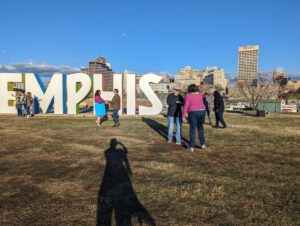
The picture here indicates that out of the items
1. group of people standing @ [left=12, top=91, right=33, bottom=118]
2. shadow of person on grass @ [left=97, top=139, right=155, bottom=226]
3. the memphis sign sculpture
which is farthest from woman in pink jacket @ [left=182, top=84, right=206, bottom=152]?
group of people standing @ [left=12, top=91, right=33, bottom=118]

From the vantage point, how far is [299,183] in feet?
11.1

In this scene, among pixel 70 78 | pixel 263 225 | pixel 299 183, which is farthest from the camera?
pixel 70 78

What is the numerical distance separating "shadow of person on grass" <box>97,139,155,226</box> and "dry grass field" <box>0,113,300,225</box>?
13 millimetres

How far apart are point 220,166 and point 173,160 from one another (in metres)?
1.10

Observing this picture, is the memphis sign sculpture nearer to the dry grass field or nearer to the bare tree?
the dry grass field

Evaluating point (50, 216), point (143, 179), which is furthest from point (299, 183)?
point (50, 216)

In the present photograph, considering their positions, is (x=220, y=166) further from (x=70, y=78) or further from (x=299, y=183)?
(x=70, y=78)

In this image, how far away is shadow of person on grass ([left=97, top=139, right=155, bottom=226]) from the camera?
93.0 inches

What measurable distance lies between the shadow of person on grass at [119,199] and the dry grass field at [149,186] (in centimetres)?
1

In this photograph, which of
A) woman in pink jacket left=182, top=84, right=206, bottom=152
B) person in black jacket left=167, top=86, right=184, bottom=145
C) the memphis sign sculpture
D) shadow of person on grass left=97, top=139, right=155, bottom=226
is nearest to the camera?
shadow of person on grass left=97, top=139, right=155, bottom=226

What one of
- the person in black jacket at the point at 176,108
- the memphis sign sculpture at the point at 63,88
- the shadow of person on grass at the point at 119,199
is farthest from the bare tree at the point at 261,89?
the shadow of person on grass at the point at 119,199

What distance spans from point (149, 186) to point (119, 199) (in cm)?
61

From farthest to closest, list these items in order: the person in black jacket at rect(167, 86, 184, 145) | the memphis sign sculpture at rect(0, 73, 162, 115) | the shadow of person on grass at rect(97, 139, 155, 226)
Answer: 1. the memphis sign sculpture at rect(0, 73, 162, 115)
2. the person in black jacket at rect(167, 86, 184, 145)
3. the shadow of person on grass at rect(97, 139, 155, 226)

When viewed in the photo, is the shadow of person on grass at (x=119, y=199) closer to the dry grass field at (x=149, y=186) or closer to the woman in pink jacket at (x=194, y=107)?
the dry grass field at (x=149, y=186)
